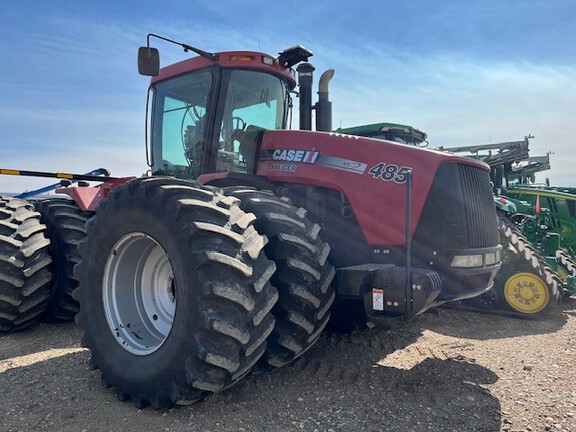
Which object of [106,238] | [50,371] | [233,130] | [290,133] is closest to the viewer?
[106,238]

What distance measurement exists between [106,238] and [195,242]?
3.11ft

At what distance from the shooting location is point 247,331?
281 centimetres

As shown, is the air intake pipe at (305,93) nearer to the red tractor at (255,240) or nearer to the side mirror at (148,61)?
the red tractor at (255,240)

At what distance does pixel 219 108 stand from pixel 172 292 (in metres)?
1.81

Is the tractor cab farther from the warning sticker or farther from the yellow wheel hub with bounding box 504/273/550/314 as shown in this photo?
the yellow wheel hub with bounding box 504/273/550/314

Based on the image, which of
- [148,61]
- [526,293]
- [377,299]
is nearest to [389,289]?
[377,299]

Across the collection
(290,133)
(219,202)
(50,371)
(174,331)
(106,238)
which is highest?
(290,133)

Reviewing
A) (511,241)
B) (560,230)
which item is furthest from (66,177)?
(560,230)

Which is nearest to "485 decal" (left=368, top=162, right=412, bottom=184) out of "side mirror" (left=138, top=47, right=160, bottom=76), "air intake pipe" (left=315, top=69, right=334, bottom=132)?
"air intake pipe" (left=315, top=69, right=334, bottom=132)

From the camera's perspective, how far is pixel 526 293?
255 inches

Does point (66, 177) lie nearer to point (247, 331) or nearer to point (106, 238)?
point (106, 238)

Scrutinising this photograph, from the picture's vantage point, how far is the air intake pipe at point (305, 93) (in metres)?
4.77

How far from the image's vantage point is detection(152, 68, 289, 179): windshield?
449 cm

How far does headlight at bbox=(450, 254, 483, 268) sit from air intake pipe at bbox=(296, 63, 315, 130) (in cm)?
214
